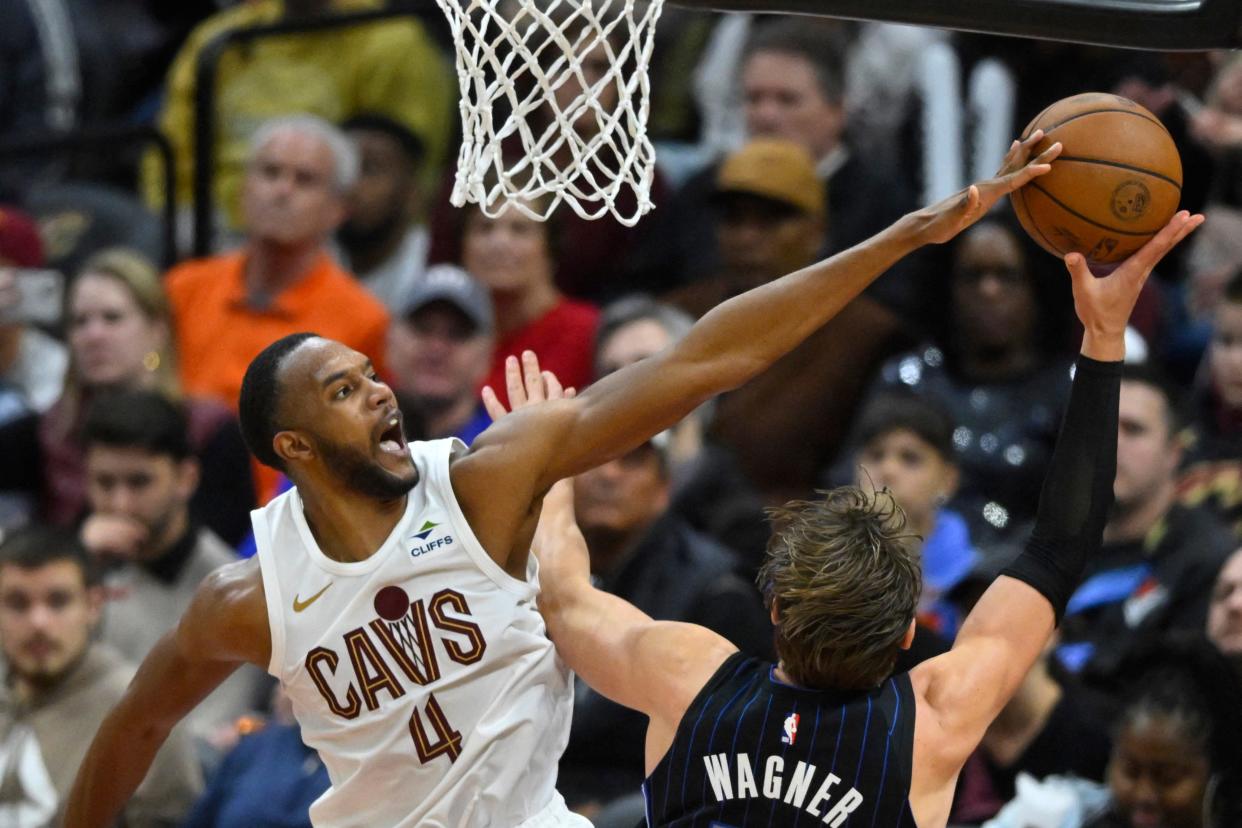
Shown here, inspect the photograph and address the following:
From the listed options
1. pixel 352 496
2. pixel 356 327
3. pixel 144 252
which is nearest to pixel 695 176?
pixel 356 327

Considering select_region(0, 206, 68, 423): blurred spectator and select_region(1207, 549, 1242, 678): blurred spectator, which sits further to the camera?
select_region(0, 206, 68, 423): blurred spectator

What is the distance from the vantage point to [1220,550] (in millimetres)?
6137

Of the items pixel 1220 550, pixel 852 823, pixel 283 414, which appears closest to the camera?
pixel 852 823

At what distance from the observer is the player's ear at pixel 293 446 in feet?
14.1

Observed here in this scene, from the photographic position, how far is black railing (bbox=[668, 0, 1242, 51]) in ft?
13.9

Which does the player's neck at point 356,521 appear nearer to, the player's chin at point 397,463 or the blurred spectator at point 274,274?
the player's chin at point 397,463

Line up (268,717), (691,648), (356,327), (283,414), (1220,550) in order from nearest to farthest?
(691,648) < (283,414) < (1220,550) < (268,717) < (356,327)

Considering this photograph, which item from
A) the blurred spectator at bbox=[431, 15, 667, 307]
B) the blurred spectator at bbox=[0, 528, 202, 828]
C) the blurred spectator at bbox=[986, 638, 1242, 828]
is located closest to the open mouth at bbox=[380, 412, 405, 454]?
the blurred spectator at bbox=[986, 638, 1242, 828]

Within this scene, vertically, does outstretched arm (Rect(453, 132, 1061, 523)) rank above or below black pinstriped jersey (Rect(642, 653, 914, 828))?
above

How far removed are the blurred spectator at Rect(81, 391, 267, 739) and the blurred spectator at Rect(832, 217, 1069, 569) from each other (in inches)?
83.1

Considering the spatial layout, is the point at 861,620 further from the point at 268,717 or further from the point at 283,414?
the point at 268,717

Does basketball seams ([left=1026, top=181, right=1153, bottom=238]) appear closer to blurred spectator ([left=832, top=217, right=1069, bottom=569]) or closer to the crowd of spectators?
the crowd of spectators

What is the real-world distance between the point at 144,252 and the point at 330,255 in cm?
87

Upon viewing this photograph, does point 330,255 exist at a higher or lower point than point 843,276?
lower
